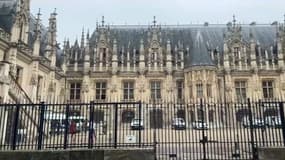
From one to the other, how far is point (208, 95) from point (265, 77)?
7.41 metres

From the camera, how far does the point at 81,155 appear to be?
9.70 metres

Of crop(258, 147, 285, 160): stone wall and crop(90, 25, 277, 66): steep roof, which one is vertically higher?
crop(90, 25, 277, 66): steep roof

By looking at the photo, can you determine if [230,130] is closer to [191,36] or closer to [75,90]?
[75,90]

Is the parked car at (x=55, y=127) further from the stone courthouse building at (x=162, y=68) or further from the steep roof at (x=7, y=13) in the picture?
the stone courthouse building at (x=162, y=68)

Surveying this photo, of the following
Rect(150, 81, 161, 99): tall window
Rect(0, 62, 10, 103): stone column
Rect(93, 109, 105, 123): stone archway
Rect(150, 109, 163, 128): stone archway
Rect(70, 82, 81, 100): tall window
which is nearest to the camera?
Rect(150, 109, 163, 128): stone archway

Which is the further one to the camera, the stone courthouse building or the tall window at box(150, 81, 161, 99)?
the tall window at box(150, 81, 161, 99)

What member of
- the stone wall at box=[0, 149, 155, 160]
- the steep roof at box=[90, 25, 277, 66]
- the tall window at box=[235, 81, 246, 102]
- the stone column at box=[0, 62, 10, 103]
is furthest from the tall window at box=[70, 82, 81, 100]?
the stone wall at box=[0, 149, 155, 160]

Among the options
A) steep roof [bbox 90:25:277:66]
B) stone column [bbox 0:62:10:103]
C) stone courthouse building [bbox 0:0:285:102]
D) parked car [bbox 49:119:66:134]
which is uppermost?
steep roof [bbox 90:25:277:66]

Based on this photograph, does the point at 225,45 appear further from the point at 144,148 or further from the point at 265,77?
the point at 144,148

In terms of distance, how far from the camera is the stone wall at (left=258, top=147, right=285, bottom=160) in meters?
9.84

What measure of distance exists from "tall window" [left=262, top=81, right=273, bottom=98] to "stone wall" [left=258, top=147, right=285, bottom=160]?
2532 cm

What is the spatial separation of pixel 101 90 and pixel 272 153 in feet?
82.8

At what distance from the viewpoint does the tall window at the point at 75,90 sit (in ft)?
111

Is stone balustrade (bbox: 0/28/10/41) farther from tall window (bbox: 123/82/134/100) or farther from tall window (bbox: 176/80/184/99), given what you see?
tall window (bbox: 176/80/184/99)
